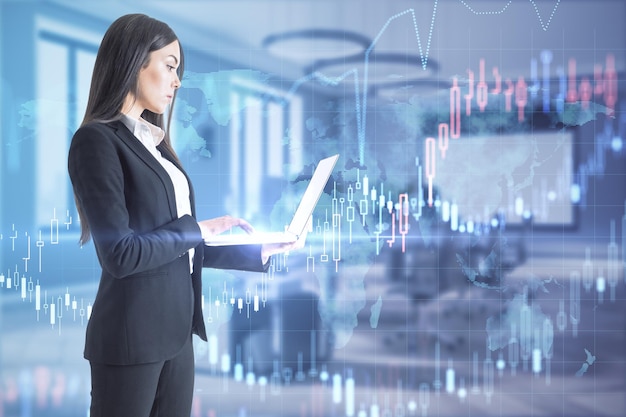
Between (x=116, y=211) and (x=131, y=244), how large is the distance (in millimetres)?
73

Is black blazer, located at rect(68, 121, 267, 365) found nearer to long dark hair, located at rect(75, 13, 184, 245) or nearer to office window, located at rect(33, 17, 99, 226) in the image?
long dark hair, located at rect(75, 13, 184, 245)

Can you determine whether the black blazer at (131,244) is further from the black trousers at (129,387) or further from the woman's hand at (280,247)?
the woman's hand at (280,247)

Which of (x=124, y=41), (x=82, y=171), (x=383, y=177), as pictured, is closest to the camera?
(x=82, y=171)

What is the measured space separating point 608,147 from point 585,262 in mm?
522

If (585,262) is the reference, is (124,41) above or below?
above

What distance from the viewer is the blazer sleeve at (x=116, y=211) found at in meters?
1.14

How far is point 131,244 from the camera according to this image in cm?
114

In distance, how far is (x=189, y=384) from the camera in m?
1.36

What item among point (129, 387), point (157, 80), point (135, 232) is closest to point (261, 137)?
point (157, 80)

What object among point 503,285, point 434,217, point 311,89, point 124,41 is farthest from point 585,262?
point 124,41

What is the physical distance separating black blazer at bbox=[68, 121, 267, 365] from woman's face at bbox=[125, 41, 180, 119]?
96mm

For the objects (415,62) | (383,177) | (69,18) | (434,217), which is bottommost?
(434,217)

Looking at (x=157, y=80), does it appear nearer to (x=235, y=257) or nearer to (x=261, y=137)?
(x=235, y=257)

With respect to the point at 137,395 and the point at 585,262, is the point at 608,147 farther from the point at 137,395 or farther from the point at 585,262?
the point at 137,395
